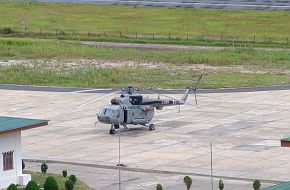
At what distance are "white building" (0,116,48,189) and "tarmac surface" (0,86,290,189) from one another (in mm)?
6292

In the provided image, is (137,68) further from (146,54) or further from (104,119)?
(104,119)

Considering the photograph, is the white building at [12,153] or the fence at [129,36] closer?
the white building at [12,153]

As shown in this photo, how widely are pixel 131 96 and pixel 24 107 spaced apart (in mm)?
14168

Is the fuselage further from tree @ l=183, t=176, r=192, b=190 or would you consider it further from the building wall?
tree @ l=183, t=176, r=192, b=190

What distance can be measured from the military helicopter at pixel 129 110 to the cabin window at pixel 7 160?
16002 millimetres

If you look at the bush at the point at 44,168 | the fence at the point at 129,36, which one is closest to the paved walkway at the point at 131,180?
the bush at the point at 44,168

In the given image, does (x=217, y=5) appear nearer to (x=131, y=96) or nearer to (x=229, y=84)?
(x=229, y=84)

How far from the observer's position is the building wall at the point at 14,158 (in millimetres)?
56375

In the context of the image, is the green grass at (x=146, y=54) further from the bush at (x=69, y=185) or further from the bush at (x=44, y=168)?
the bush at (x=69, y=185)

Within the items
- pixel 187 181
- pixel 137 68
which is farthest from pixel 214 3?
pixel 187 181

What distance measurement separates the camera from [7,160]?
5684 centimetres

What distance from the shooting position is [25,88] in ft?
311

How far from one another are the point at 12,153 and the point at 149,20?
85.2 m

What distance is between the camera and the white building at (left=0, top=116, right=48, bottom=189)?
56281 millimetres
